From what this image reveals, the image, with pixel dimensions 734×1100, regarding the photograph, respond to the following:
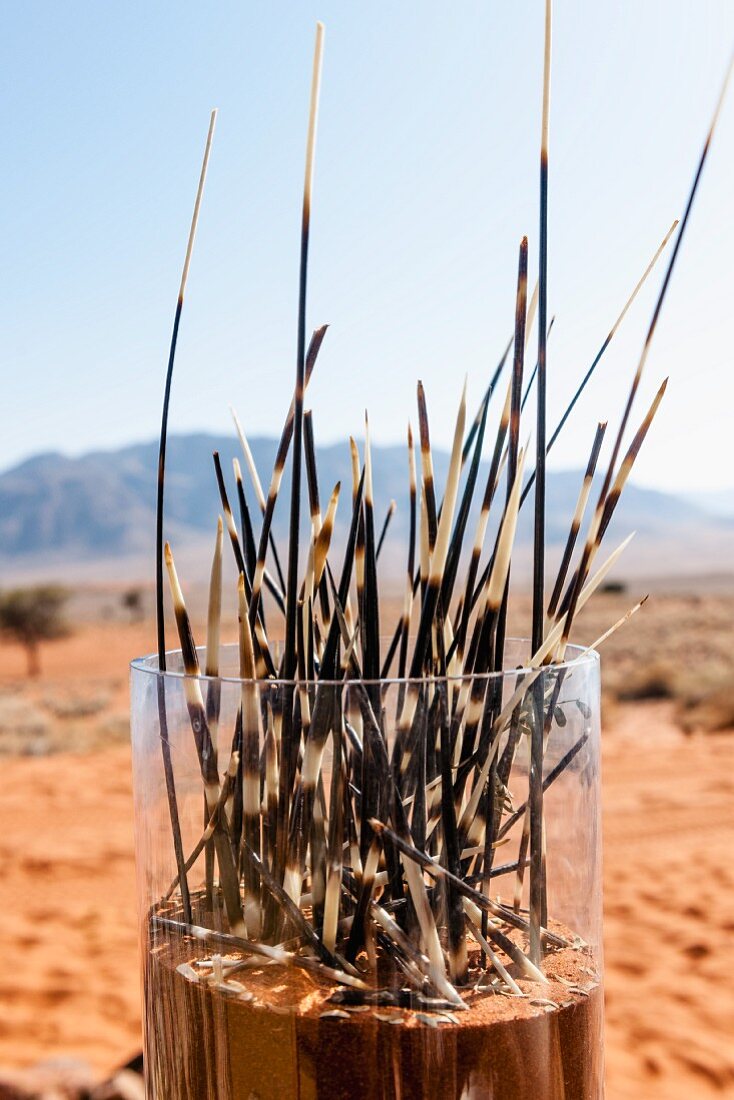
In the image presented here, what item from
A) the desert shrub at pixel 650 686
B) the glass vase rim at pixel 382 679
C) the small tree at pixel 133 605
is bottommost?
the small tree at pixel 133 605

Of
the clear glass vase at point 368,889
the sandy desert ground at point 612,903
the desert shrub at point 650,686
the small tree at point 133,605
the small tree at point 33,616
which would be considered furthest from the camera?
the small tree at point 133,605

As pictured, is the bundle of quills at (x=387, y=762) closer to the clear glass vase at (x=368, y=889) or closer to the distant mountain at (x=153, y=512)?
the clear glass vase at (x=368, y=889)

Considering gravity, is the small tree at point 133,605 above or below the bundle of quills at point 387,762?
below

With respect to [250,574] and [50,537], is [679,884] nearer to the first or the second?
[250,574]

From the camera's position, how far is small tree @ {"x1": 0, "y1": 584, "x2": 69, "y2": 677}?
37.9 ft

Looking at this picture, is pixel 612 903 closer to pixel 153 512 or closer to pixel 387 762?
pixel 387 762

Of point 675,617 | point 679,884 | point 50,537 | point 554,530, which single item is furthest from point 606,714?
point 50,537

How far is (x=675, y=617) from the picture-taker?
13.0 metres

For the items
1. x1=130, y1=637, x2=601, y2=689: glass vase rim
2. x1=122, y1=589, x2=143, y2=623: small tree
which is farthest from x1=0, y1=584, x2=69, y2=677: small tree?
x1=130, y1=637, x2=601, y2=689: glass vase rim

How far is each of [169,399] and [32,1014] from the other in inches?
75.8

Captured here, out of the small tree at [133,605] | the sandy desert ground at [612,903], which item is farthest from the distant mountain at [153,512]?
the sandy desert ground at [612,903]

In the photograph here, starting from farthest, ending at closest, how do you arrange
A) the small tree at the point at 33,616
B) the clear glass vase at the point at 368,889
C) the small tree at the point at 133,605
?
the small tree at the point at 133,605 → the small tree at the point at 33,616 → the clear glass vase at the point at 368,889

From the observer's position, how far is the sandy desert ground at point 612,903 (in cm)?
184

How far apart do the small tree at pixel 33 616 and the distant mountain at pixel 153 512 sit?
29813mm
